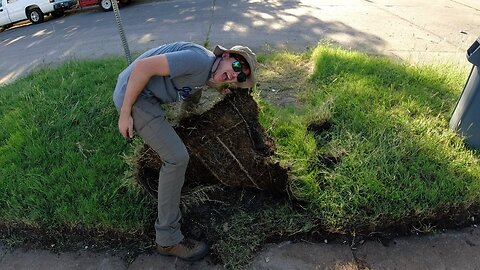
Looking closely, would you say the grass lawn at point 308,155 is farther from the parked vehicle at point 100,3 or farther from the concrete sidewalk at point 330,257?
the parked vehicle at point 100,3

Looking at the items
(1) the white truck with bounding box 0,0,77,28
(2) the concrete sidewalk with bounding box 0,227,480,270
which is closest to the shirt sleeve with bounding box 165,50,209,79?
(2) the concrete sidewalk with bounding box 0,227,480,270

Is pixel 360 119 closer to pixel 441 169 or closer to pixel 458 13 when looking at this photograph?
pixel 441 169

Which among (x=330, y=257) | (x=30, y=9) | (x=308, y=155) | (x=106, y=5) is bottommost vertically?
(x=30, y=9)

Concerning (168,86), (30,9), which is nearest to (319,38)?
(168,86)

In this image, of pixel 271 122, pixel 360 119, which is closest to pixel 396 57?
pixel 360 119

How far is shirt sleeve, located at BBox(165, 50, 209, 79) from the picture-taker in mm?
2070

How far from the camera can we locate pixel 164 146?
2322 millimetres

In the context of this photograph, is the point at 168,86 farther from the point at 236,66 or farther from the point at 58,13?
the point at 58,13

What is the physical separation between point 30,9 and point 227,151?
12193mm

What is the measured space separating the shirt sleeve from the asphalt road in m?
3.82

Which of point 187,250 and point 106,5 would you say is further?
point 106,5

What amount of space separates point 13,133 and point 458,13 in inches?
295

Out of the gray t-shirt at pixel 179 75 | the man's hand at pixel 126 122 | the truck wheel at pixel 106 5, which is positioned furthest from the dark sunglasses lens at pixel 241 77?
the truck wheel at pixel 106 5

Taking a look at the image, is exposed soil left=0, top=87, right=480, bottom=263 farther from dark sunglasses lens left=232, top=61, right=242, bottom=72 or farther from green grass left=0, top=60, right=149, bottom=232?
dark sunglasses lens left=232, top=61, right=242, bottom=72
